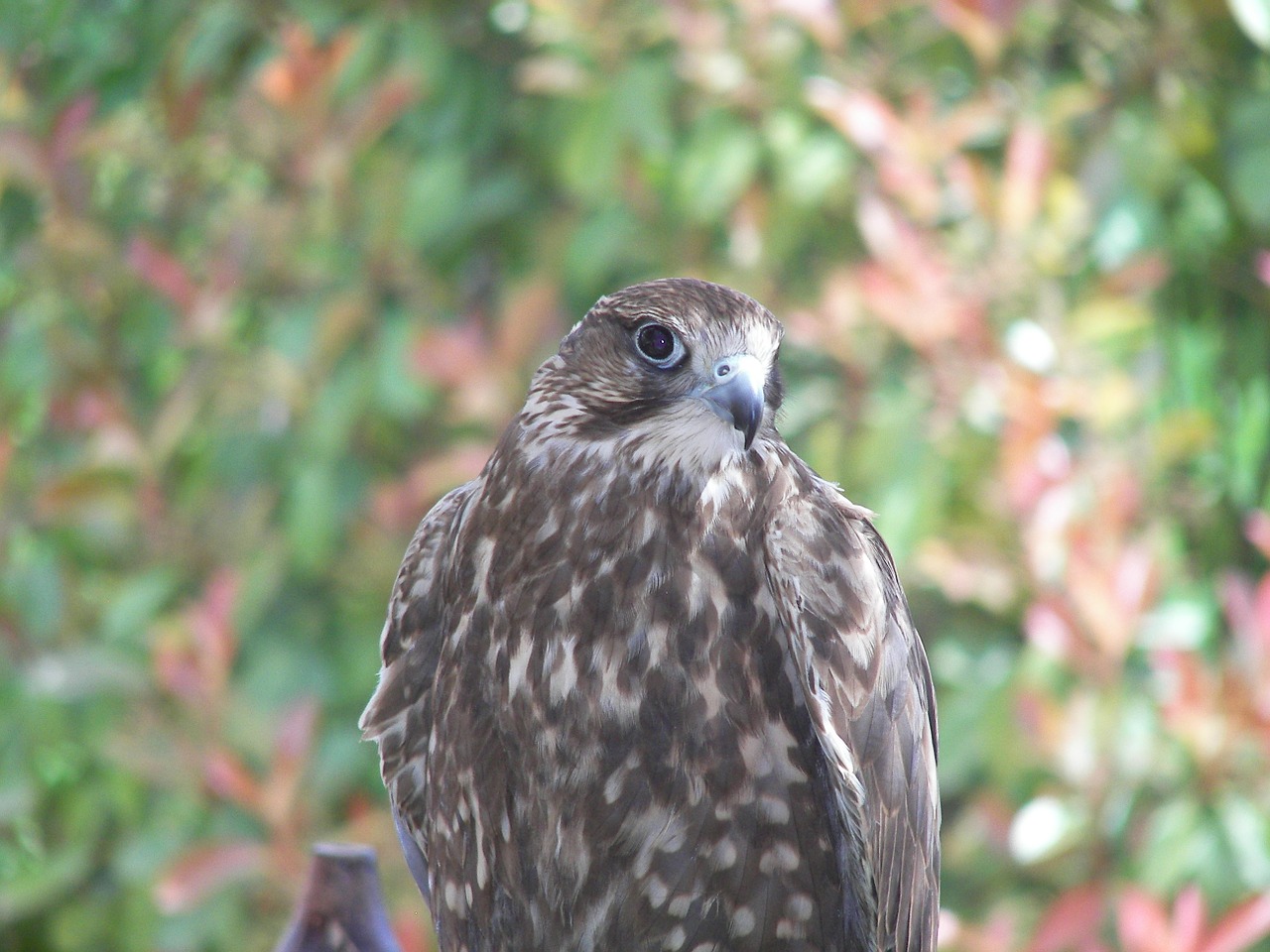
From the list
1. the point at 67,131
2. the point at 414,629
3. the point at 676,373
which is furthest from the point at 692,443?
the point at 67,131

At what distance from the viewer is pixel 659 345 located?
1815 millimetres

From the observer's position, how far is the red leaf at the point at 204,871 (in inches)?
108

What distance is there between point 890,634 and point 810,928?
374 mm

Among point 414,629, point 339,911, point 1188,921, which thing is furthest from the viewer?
point 1188,921

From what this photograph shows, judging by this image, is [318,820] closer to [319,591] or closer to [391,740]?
[319,591]

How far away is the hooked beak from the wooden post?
0.66 metres

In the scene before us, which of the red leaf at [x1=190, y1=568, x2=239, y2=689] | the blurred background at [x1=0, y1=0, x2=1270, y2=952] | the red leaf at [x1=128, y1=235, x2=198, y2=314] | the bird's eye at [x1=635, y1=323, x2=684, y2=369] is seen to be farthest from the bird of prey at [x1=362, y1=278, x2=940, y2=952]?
the red leaf at [x1=128, y1=235, x2=198, y2=314]

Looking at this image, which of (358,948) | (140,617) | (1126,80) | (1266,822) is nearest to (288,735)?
A: (140,617)

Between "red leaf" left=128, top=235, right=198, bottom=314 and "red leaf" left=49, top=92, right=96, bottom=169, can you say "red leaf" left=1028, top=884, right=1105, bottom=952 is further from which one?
"red leaf" left=49, top=92, right=96, bottom=169

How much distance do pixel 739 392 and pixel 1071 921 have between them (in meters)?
1.35

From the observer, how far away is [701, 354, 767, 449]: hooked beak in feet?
5.66

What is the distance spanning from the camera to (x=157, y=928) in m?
3.06

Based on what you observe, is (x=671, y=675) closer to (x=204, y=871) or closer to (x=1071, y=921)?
(x=1071, y=921)

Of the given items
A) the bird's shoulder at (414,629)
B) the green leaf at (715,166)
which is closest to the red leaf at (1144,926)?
the bird's shoulder at (414,629)
